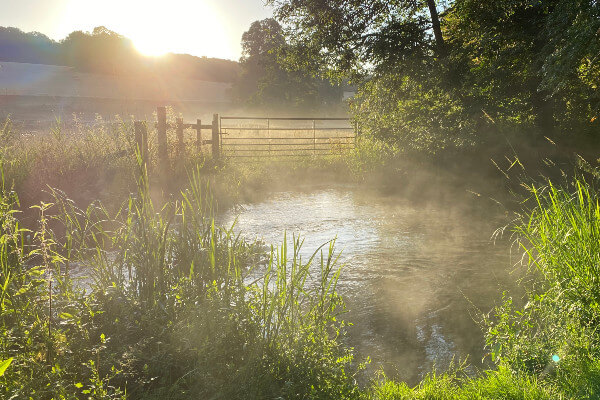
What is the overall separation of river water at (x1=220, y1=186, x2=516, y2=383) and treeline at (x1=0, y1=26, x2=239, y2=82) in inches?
1777

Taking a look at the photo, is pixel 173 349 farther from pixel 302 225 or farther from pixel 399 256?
pixel 302 225

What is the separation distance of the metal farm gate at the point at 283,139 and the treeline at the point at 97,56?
1636 cm

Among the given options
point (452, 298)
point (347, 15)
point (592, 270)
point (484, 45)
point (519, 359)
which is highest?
point (347, 15)

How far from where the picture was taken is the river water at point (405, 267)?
4.50m

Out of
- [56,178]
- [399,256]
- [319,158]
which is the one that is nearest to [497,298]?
[399,256]

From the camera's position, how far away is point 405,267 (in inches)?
269

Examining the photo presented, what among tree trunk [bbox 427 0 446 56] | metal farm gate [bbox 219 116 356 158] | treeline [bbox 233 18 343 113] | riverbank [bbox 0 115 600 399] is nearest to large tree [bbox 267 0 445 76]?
tree trunk [bbox 427 0 446 56]

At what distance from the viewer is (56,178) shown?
9.72 meters

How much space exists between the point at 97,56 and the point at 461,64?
51.8m

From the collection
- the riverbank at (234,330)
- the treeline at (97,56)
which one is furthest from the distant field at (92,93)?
the riverbank at (234,330)

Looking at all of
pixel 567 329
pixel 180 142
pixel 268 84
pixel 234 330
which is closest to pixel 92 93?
pixel 268 84

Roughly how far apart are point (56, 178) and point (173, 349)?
7581mm

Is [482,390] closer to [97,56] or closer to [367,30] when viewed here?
[367,30]

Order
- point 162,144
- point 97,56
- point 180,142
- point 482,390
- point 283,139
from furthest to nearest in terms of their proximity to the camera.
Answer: point 97,56 → point 283,139 → point 180,142 → point 162,144 → point 482,390
